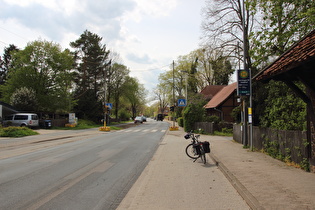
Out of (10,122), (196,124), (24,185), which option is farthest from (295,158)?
(10,122)

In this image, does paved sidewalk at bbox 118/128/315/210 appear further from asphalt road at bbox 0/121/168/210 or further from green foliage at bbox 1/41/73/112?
green foliage at bbox 1/41/73/112

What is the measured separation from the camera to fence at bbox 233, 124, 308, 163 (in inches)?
295

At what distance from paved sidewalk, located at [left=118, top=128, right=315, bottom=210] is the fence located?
1.50 feet

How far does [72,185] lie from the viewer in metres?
6.05

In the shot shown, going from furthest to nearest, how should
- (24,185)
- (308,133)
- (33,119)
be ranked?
(33,119) < (308,133) < (24,185)

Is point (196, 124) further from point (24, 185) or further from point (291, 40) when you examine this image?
point (24, 185)

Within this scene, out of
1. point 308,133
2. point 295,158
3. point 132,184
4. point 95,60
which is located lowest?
point 132,184

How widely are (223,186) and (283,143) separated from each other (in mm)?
3929

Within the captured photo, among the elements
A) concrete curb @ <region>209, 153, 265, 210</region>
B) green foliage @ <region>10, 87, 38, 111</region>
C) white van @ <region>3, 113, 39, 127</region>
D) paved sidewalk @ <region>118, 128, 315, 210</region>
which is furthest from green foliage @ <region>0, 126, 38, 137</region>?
concrete curb @ <region>209, 153, 265, 210</region>

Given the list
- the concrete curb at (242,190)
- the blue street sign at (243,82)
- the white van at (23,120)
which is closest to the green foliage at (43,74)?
the white van at (23,120)

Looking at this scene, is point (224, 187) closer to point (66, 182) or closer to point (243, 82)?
point (66, 182)

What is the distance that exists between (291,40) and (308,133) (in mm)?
7772

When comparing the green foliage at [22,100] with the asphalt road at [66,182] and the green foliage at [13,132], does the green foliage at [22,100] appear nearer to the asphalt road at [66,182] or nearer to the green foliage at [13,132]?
the green foliage at [13,132]

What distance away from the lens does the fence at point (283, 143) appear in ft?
24.6
